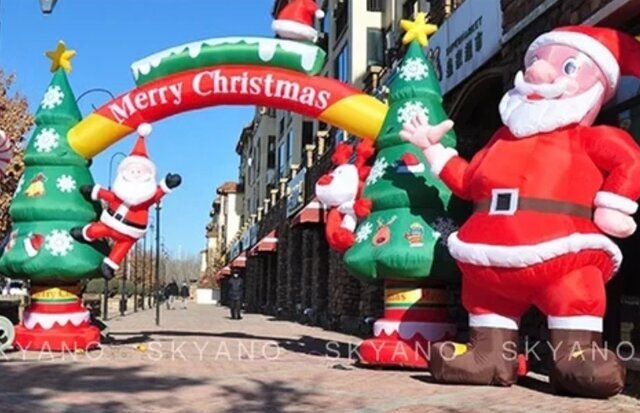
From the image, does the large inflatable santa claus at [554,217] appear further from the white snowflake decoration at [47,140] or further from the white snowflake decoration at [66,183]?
the white snowflake decoration at [47,140]

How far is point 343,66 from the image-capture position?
970 inches

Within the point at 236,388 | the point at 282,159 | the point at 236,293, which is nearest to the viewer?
the point at 236,388

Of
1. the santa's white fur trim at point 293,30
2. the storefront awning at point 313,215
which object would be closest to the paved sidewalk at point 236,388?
the santa's white fur trim at point 293,30

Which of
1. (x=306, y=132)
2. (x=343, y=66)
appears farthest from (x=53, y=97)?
(x=306, y=132)

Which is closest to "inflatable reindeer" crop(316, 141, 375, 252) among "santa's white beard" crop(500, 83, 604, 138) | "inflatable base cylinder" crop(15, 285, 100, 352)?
"santa's white beard" crop(500, 83, 604, 138)

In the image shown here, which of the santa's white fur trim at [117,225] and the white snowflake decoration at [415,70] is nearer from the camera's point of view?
the white snowflake decoration at [415,70]

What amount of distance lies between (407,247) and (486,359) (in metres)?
1.88

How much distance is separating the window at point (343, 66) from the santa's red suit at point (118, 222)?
1280cm

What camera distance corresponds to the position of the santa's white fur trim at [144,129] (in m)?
11.6

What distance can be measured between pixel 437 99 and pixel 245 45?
2758mm

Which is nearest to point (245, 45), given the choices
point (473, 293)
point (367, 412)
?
point (473, 293)

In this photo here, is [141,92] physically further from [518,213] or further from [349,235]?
[518,213]

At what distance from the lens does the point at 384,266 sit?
9.39 m

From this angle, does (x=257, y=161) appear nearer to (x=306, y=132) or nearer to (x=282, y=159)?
(x=282, y=159)
